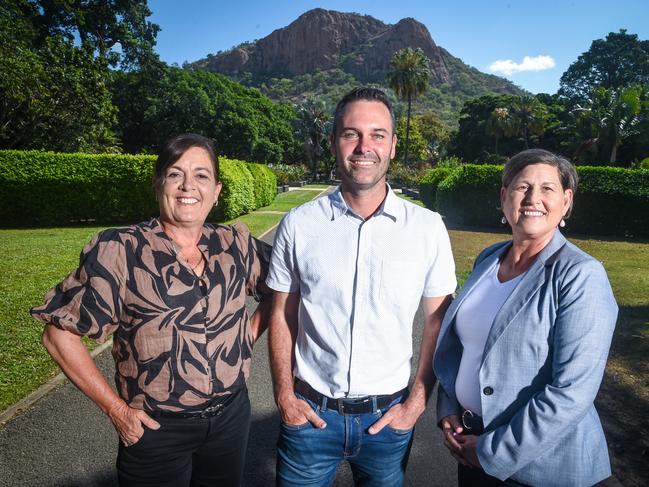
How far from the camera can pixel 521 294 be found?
72.5 inches

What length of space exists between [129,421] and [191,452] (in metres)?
0.36

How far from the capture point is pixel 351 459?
2.15 m

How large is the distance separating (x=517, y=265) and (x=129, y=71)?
167ft

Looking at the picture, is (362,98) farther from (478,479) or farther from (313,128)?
(313,128)

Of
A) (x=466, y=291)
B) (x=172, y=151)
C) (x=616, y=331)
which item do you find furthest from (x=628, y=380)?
(x=172, y=151)

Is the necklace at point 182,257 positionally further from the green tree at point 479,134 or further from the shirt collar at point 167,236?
the green tree at point 479,134

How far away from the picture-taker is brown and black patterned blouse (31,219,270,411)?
6.30 ft

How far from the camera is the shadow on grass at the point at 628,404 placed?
339 cm

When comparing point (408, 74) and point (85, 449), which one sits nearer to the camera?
point (85, 449)

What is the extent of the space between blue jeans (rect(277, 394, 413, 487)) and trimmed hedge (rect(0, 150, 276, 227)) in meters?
16.3

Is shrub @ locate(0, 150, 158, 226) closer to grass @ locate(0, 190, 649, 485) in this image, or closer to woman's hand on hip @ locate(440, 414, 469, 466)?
grass @ locate(0, 190, 649, 485)

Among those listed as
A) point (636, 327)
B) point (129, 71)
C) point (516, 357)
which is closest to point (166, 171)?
point (516, 357)

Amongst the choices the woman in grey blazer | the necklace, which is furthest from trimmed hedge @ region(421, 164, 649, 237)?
the necklace

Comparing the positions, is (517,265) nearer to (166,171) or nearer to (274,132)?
(166,171)
